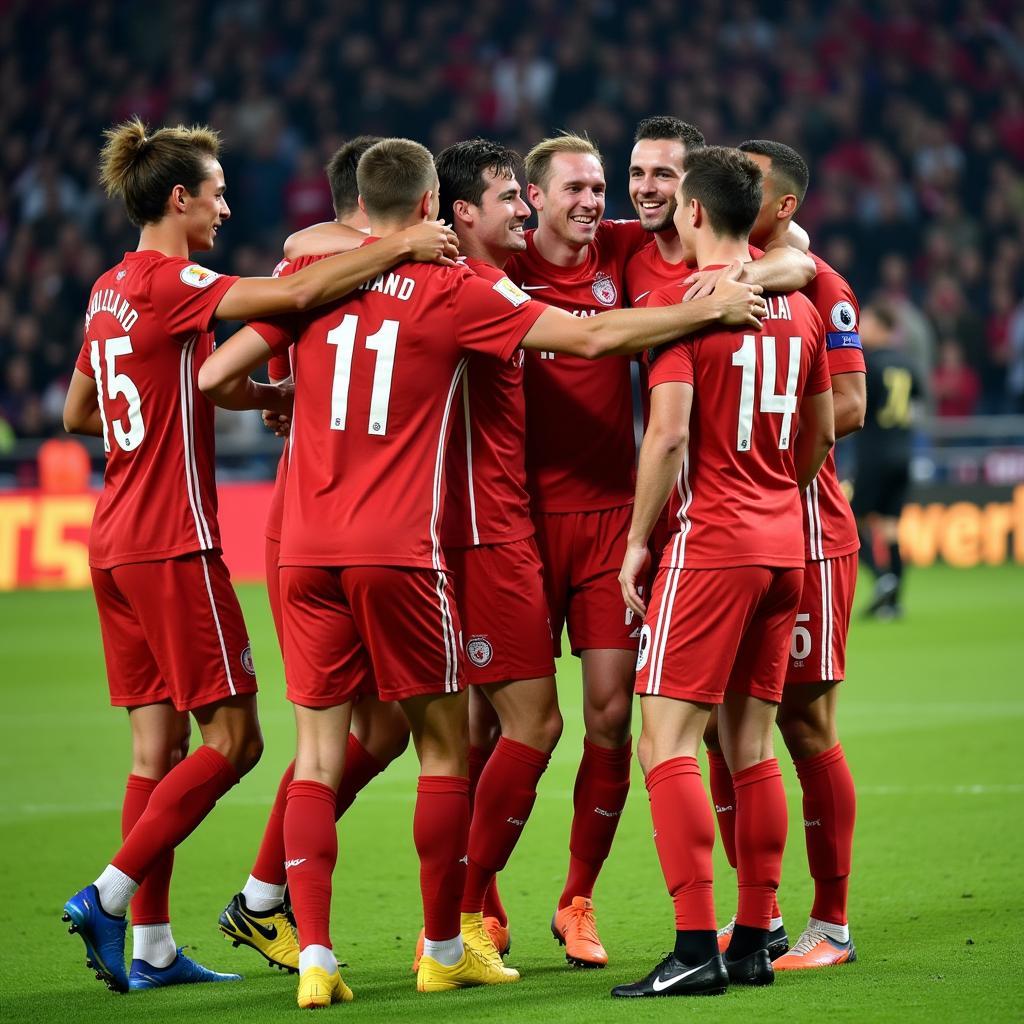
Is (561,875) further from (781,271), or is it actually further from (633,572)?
(781,271)

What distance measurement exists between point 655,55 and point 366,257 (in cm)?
1860

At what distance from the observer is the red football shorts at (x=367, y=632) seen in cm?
447

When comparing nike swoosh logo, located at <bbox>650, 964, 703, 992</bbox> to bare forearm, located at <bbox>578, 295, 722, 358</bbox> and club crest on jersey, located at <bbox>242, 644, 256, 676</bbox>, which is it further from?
bare forearm, located at <bbox>578, 295, 722, 358</bbox>

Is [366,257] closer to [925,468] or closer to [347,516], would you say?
[347,516]

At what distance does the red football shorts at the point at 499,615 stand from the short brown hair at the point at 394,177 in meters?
1.01

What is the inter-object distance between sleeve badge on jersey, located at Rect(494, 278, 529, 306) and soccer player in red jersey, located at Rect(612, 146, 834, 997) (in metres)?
0.38

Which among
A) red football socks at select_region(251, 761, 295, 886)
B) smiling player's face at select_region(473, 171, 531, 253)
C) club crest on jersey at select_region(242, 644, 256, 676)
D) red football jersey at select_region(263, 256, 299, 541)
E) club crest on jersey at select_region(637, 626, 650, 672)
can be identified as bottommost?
red football socks at select_region(251, 761, 295, 886)

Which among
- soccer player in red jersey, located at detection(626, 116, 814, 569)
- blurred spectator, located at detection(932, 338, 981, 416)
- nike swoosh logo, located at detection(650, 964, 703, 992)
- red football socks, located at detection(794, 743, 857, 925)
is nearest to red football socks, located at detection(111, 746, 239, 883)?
nike swoosh logo, located at detection(650, 964, 703, 992)

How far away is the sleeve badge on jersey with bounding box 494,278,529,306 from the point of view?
4.53m

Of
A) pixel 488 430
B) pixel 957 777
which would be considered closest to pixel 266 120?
pixel 957 777

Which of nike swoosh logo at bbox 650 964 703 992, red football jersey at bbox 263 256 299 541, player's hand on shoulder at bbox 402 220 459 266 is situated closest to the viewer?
nike swoosh logo at bbox 650 964 703 992

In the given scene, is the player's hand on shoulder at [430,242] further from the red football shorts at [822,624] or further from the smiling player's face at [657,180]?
the red football shorts at [822,624]

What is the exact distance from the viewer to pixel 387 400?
4473 mm

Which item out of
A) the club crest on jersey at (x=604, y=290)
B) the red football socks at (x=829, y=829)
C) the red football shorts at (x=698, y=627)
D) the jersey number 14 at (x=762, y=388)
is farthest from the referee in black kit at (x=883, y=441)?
the red football shorts at (x=698, y=627)
